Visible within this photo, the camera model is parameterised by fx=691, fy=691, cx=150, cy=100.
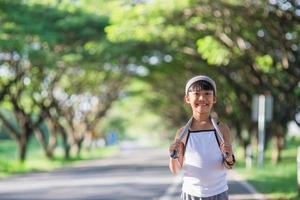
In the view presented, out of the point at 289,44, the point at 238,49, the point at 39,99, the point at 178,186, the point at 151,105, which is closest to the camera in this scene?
the point at 289,44

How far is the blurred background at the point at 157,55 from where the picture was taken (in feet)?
59.0

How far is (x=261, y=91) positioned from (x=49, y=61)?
27.5 feet

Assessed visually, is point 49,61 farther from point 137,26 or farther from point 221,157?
point 221,157

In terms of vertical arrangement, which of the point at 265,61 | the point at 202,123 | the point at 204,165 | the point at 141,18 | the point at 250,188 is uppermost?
the point at 141,18

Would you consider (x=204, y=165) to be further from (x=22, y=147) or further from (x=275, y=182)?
(x=22, y=147)

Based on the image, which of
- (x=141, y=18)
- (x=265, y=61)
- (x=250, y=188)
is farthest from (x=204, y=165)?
(x=265, y=61)

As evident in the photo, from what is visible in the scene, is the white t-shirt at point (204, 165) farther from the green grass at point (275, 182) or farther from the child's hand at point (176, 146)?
the green grass at point (275, 182)

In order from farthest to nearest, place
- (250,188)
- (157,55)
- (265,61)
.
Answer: (157,55) → (265,61) → (250,188)

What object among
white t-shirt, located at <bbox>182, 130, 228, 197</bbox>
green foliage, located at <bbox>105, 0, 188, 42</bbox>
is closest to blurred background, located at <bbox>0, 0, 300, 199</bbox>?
green foliage, located at <bbox>105, 0, 188, 42</bbox>

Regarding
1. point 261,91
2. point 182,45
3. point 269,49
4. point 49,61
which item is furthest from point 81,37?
point 269,49

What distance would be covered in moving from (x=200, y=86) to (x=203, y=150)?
1.26 ft

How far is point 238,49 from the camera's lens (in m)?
21.6

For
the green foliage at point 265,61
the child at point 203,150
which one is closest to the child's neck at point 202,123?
the child at point 203,150

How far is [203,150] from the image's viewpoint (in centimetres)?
411
